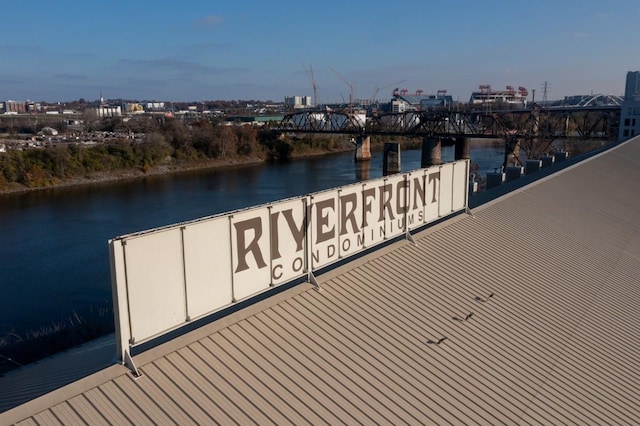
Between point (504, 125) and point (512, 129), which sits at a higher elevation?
point (504, 125)

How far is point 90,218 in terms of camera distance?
82.2 ft

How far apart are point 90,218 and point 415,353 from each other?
2282 centimetres

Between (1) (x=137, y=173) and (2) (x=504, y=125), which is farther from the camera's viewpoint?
(2) (x=504, y=125)

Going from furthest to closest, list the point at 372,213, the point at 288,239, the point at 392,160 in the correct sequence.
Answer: the point at 392,160
the point at 372,213
the point at 288,239

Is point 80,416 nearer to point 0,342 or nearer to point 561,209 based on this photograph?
point 0,342

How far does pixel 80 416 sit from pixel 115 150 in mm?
41340

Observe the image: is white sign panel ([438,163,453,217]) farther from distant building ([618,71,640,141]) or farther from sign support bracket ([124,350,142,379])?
distant building ([618,71,640,141])

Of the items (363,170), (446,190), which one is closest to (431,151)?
(363,170)

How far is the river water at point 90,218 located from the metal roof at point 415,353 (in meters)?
9.28

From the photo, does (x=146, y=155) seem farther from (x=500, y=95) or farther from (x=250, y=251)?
(x=500, y=95)

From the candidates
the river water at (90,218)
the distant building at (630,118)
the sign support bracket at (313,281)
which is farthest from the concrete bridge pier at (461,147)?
the sign support bracket at (313,281)

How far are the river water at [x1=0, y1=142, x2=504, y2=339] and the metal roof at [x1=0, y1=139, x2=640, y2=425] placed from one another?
30.5ft

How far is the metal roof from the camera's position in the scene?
416cm

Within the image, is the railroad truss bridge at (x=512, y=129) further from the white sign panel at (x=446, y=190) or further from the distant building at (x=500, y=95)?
the distant building at (x=500, y=95)
